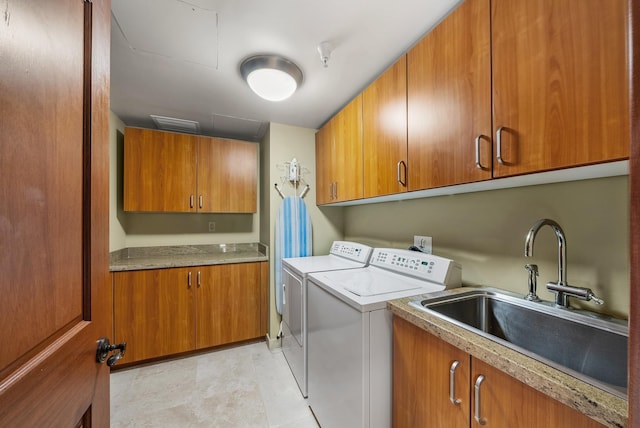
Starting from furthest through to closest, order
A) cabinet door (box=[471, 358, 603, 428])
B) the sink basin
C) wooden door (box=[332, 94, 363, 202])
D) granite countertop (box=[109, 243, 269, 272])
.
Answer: granite countertop (box=[109, 243, 269, 272]) → wooden door (box=[332, 94, 363, 202]) → the sink basin → cabinet door (box=[471, 358, 603, 428])

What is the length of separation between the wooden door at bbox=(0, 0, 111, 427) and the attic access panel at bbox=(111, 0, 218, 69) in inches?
24.8

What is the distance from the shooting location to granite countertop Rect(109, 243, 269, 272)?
2203mm

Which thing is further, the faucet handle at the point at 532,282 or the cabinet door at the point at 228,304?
the cabinet door at the point at 228,304

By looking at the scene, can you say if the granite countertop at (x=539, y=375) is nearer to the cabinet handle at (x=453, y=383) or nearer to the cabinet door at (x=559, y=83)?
the cabinet handle at (x=453, y=383)

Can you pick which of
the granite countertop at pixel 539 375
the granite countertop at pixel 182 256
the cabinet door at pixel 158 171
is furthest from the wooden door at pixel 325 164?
the granite countertop at pixel 539 375

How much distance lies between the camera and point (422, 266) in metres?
1.46

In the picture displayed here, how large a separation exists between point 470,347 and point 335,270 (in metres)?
1.09

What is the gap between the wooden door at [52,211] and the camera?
41cm

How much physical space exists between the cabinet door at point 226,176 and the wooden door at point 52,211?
6.29ft

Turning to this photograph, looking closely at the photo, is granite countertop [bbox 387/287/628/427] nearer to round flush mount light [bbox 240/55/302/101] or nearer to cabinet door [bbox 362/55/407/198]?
cabinet door [bbox 362/55/407/198]

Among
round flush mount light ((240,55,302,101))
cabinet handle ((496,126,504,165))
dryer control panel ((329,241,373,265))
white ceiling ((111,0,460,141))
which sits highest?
white ceiling ((111,0,460,141))

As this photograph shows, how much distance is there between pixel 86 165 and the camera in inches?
24.4

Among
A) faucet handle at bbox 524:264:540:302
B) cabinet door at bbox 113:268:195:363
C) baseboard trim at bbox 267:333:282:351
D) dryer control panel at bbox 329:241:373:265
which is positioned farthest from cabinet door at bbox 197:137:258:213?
faucet handle at bbox 524:264:540:302

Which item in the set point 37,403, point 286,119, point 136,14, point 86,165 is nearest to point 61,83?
point 86,165
